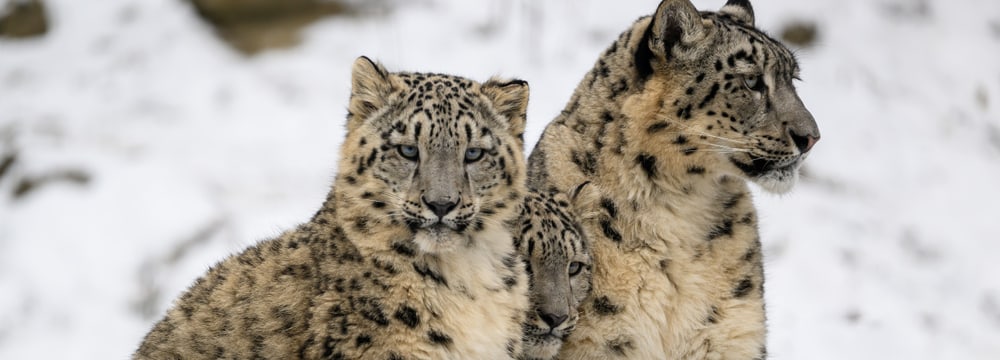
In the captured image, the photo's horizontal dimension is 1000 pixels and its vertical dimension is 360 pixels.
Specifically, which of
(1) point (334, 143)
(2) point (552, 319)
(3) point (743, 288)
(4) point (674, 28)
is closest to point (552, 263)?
(2) point (552, 319)

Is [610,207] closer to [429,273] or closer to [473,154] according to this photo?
[473,154]

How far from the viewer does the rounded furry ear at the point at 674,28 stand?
6.34 meters

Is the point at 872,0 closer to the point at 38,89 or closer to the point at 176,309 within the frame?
the point at 38,89

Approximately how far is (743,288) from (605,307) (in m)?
0.73

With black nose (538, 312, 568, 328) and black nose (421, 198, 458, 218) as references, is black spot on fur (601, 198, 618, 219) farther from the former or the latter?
black nose (421, 198, 458, 218)

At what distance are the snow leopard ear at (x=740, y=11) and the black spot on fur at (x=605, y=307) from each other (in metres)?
1.64

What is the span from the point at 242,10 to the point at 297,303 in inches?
295

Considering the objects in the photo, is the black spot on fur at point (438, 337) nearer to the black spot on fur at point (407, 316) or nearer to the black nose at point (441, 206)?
the black spot on fur at point (407, 316)

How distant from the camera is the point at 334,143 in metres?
12.0

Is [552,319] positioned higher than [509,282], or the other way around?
[509,282]

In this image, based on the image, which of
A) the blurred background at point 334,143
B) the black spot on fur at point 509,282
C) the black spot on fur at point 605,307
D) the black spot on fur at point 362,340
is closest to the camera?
the black spot on fur at point 362,340

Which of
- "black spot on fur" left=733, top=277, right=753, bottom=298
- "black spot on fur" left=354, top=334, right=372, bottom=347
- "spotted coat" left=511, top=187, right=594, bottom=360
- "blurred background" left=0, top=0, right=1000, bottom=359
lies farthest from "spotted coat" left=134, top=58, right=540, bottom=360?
"blurred background" left=0, top=0, right=1000, bottom=359

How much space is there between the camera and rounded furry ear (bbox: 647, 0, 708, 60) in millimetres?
6345

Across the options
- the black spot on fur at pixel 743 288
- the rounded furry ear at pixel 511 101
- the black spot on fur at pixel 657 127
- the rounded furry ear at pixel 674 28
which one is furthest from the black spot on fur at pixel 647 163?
the black spot on fur at pixel 743 288
